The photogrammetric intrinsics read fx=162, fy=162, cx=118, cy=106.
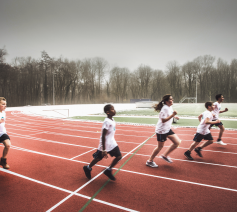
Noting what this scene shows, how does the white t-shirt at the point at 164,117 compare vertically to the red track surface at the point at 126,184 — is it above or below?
above

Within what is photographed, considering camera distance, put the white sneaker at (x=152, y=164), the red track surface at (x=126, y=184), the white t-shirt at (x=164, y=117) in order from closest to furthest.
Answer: the red track surface at (x=126, y=184)
the white t-shirt at (x=164, y=117)
the white sneaker at (x=152, y=164)

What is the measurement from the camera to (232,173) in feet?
12.6

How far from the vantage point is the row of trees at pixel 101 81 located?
46.0m

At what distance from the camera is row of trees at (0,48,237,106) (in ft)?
151

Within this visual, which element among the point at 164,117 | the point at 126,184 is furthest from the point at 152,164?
the point at 164,117

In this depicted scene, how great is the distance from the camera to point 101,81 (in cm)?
5681

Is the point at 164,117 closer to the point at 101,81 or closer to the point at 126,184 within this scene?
the point at 126,184

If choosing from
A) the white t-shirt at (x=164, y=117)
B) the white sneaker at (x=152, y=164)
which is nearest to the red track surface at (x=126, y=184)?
the white sneaker at (x=152, y=164)

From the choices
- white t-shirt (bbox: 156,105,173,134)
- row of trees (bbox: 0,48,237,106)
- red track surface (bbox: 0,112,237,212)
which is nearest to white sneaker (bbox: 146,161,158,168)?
red track surface (bbox: 0,112,237,212)

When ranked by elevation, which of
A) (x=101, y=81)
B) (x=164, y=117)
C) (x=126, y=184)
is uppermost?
(x=101, y=81)

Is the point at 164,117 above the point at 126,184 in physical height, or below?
above

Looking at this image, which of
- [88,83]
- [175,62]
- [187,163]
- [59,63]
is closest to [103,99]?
[88,83]

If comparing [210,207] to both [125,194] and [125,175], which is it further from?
[125,175]

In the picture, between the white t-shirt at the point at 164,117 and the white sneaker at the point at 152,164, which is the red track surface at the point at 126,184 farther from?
the white t-shirt at the point at 164,117
